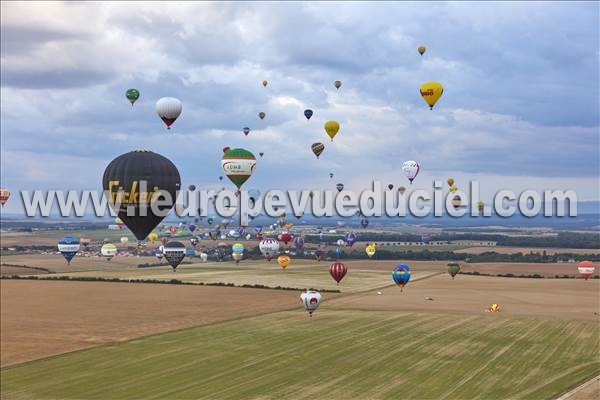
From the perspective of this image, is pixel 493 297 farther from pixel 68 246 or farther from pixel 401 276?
pixel 68 246

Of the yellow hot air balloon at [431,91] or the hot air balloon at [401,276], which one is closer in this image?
the yellow hot air balloon at [431,91]

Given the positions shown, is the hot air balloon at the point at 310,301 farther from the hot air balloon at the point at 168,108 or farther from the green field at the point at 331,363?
the hot air balloon at the point at 168,108

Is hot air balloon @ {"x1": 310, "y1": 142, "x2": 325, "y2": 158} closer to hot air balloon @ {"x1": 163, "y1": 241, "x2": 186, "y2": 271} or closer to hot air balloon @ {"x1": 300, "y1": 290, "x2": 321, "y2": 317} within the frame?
hot air balloon @ {"x1": 163, "y1": 241, "x2": 186, "y2": 271}

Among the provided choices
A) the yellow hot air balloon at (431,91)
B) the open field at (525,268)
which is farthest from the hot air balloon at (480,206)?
the yellow hot air balloon at (431,91)

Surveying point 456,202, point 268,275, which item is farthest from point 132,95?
point 456,202

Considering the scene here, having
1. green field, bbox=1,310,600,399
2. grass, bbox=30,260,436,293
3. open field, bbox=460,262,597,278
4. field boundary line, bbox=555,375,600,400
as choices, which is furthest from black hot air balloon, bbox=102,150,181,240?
open field, bbox=460,262,597,278
